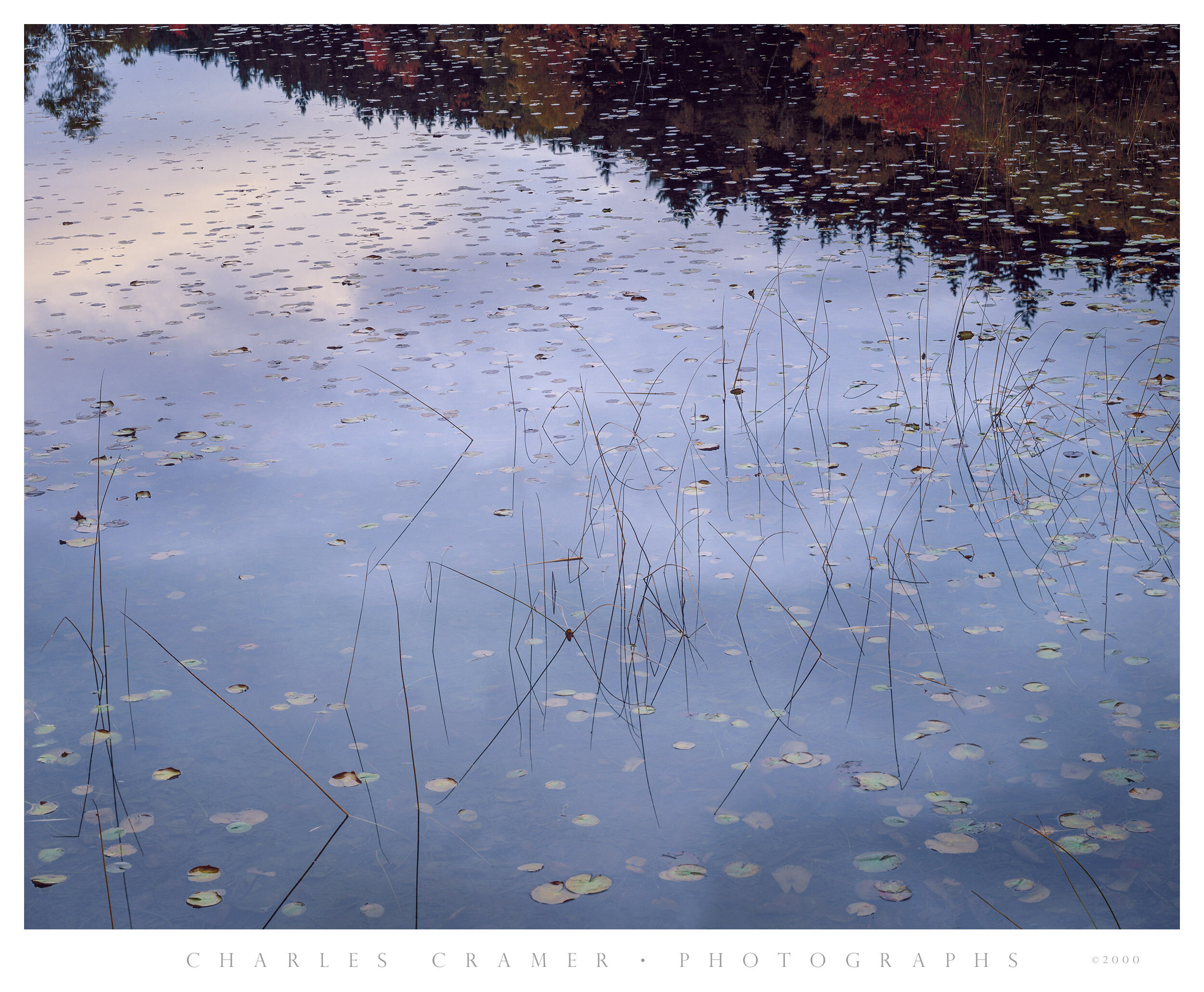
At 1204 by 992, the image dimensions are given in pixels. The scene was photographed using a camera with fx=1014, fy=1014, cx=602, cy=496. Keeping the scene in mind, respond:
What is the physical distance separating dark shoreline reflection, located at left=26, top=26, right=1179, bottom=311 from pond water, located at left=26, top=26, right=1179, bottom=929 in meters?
0.16

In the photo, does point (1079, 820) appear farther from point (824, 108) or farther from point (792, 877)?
point (824, 108)

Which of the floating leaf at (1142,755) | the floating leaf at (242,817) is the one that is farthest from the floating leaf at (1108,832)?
the floating leaf at (242,817)

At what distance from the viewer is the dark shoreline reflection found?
37.2 ft

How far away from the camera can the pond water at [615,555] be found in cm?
387

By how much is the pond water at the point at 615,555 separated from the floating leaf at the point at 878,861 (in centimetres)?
2

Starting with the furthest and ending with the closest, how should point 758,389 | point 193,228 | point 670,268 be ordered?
point 193,228
point 670,268
point 758,389

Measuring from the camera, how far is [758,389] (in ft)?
25.7

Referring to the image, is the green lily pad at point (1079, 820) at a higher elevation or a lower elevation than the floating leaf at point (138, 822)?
higher

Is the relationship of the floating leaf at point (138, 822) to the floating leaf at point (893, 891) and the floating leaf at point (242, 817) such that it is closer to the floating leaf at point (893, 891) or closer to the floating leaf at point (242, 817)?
the floating leaf at point (242, 817)

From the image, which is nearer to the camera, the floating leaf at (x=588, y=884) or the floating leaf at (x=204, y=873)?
the floating leaf at (x=588, y=884)
